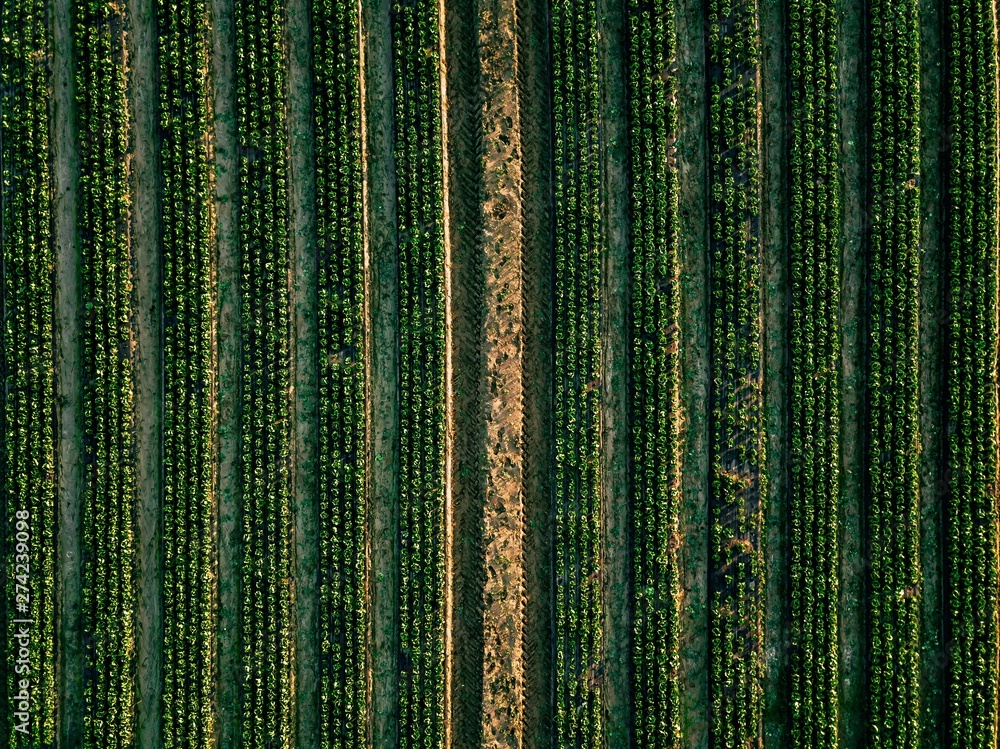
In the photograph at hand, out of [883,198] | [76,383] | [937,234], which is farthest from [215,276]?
[937,234]

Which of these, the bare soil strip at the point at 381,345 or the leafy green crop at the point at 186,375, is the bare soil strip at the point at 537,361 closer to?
the bare soil strip at the point at 381,345

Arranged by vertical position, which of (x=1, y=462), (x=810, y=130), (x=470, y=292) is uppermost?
(x=810, y=130)

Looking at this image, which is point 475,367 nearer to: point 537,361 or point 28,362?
point 537,361

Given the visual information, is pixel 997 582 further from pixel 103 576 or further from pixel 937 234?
pixel 103 576

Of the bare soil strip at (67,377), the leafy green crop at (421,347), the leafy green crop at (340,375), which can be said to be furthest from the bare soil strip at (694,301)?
the bare soil strip at (67,377)

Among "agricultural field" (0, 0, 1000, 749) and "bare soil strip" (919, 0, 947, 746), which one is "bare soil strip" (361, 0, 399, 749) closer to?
"agricultural field" (0, 0, 1000, 749)

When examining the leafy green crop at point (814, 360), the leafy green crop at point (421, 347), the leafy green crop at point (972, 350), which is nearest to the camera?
the leafy green crop at point (972, 350)
